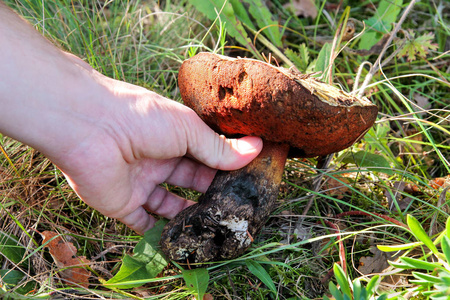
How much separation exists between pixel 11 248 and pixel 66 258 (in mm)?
267

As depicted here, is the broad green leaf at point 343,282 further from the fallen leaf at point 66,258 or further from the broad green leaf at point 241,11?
the broad green leaf at point 241,11

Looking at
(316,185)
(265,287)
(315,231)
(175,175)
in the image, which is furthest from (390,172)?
(175,175)

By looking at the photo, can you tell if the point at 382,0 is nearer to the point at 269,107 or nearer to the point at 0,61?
the point at 269,107

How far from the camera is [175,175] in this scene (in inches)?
78.7

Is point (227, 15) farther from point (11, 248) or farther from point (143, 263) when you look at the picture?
point (11, 248)

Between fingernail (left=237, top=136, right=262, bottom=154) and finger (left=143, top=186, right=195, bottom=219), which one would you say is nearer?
fingernail (left=237, top=136, right=262, bottom=154)

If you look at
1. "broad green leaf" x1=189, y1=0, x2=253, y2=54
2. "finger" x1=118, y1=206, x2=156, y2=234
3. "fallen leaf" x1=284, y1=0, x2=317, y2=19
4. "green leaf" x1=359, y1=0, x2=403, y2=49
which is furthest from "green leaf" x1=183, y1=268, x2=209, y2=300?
"fallen leaf" x1=284, y1=0, x2=317, y2=19

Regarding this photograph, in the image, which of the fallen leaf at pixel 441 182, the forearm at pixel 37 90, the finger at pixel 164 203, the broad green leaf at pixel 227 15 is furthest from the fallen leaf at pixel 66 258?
the fallen leaf at pixel 441 182

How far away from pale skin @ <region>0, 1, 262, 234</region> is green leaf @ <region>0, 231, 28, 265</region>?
45 centimetres

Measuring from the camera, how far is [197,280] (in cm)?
156

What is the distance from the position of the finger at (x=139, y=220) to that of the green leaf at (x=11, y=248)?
484 mm

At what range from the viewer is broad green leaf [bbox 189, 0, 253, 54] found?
2.52 meters

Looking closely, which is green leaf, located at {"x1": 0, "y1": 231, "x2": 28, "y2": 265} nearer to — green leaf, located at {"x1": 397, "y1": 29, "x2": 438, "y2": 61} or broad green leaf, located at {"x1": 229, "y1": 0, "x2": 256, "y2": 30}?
broad green leaf, located at {"x1": 229, "y1": 0, "x2": 256, "y2": 30}

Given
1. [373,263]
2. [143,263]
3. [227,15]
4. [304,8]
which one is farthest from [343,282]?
[304,8]
